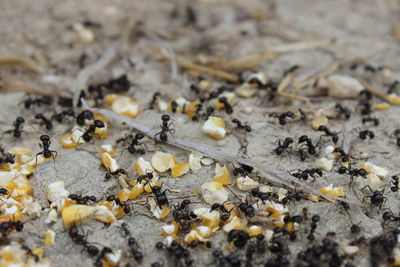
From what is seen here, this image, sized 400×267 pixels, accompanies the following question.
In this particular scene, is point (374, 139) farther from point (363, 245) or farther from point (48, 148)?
point (48, 148)

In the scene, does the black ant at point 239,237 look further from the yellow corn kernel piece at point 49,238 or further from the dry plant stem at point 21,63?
the dry plant stem at point 21,63

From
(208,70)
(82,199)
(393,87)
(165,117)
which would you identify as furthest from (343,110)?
(82,199)

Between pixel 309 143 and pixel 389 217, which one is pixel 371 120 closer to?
Result: pixel 309 143

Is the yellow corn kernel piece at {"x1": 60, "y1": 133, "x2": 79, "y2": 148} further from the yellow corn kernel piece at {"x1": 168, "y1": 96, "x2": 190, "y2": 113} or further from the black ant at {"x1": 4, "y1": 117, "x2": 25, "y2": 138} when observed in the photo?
the yellow corn kernel piece at {"x1": 168, "y1": 96, "x2": 190, "y2": 113}

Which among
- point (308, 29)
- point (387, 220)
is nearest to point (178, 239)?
point (387, 220)

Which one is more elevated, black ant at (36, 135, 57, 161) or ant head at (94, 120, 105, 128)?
ant head at (94, 120, 105, 128)

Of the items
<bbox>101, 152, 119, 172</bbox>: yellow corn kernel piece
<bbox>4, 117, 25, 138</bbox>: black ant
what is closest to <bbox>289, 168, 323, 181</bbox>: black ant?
<bbox>101, 152, 119, 172</bbox>: yellow corn kernel piece
